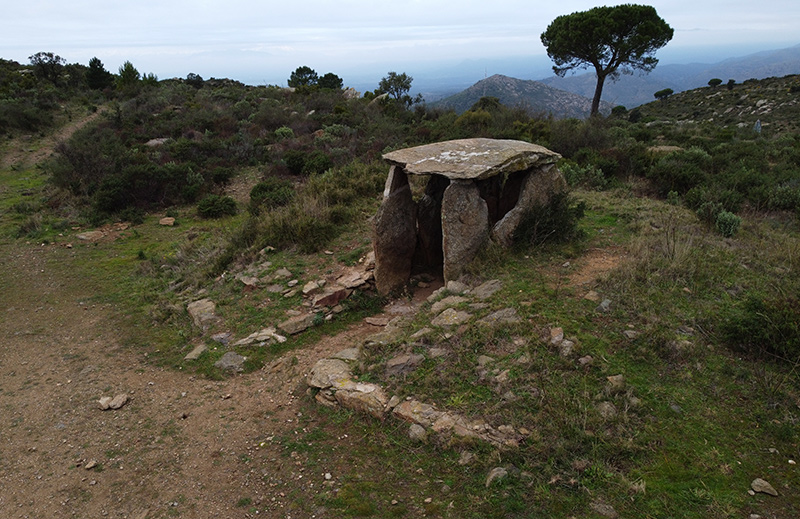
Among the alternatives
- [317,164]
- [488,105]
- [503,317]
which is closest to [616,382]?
[503,317]

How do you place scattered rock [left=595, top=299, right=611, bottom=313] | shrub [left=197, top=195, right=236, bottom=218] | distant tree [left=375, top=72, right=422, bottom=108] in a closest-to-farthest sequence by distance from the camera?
scattered rock [left=595, top=299, right=611, bottom=313], shrub [left=197, top=195, right=236, bottom=218], distant tree [left=375, top=72, right=422, bottom=108]

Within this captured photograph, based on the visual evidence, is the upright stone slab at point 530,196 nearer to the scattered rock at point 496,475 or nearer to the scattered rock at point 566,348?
the scattered rock at point 566,348

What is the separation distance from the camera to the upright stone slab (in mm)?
7637

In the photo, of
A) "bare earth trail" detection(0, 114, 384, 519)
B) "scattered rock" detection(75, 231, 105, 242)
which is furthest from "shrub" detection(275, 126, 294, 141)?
"bare earth trail" detection(0, 114, 384, 519)

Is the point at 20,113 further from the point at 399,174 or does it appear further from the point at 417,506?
the point at 417,506

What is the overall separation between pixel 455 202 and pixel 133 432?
552 centimetres

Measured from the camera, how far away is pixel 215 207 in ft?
45.4

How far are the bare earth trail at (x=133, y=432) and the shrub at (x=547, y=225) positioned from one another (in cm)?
324

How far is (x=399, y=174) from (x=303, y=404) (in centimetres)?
479

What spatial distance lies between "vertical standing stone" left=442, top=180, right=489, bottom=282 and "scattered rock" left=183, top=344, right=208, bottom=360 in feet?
13.6

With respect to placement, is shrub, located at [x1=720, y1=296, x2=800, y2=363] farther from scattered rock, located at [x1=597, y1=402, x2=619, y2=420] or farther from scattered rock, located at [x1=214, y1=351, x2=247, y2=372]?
scattered rock, located at [x1=214, y1=351, x2=247, y2=372]

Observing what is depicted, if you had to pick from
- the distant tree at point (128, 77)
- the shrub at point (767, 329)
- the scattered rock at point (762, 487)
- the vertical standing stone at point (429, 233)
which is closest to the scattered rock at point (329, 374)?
the vertical standing stone at point (429, 233)

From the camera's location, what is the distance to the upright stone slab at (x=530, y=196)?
25.1 ft

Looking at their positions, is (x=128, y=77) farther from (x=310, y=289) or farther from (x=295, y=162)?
Answer: (x=310, y=289)
